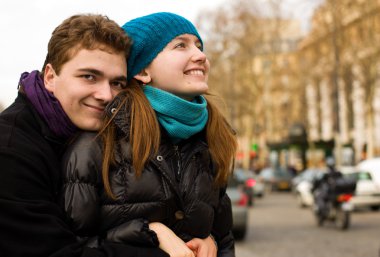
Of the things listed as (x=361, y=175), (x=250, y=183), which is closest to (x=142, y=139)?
(x=361, y=175)

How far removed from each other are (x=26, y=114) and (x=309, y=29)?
1345 inches

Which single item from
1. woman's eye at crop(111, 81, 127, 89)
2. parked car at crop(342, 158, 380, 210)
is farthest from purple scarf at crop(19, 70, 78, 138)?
parked car at crop(342, 158, 380, 210)

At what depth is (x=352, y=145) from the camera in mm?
45312

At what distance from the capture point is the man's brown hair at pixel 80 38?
2.24 m

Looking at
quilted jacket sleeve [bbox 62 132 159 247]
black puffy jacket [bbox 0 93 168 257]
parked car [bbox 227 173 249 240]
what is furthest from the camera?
parked car [bbox 227 173 249 240]

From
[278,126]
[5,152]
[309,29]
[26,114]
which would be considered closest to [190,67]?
[26,114]

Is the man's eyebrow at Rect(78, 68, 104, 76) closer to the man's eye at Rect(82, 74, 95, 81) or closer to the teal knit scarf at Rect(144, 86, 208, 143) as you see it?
the man's eye at Rect(82, 74, 95, 81)

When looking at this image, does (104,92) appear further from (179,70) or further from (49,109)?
(179,70)

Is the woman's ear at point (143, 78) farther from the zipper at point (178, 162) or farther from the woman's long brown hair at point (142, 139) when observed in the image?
the zipper at point (178, 162)

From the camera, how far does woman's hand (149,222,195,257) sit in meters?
2.22

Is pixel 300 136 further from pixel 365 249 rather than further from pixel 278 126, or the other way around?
pixel 365 249

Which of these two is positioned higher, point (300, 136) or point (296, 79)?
point (296, 79)

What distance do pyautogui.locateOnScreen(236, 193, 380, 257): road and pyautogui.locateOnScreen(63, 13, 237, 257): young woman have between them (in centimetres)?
881

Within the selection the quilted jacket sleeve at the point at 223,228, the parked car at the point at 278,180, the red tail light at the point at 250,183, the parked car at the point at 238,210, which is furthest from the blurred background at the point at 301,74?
the quilted jacket sleeve at the point at 223,228
